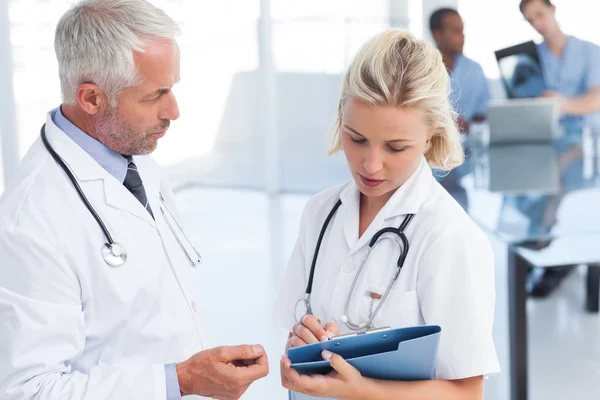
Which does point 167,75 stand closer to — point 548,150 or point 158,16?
point 158,16

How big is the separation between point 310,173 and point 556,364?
3.32m

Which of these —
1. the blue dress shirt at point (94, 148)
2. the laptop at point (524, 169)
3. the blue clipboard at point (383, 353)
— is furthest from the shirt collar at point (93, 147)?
the laptop at point (524, 169)

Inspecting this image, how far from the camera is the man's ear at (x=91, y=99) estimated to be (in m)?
1.44

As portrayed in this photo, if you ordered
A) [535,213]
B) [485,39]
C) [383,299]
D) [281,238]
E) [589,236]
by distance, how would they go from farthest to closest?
[485,39] → [281,238] → [535,213] → [589,236] → [383,299]

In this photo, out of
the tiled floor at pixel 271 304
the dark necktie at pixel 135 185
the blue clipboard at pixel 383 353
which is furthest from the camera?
the tiled floor at pixel 271 304

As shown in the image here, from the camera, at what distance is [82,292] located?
4.52 ft

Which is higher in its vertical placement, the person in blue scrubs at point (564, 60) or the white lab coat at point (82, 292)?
the person in blue scrubs at point (564, 60)

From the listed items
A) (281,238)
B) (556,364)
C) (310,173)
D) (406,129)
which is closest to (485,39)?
(310,173)

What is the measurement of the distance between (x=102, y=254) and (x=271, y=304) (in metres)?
2.65

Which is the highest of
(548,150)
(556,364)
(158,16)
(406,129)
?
(158,16)

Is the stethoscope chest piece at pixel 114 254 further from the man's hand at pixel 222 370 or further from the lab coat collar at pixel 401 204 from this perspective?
the lab coat collar at pixel 401 204

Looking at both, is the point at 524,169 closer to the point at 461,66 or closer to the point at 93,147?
the point at 461,66

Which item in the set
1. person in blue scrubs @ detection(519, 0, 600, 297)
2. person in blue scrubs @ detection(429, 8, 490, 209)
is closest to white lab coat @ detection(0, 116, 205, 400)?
person in blue scrubs @ detection(429, 8, 490, 209)

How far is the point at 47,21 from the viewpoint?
4062 mm
